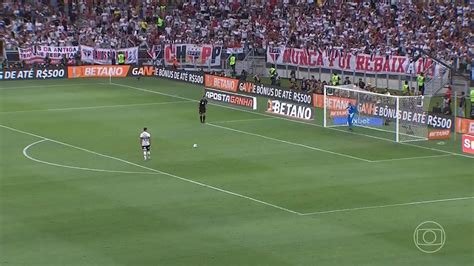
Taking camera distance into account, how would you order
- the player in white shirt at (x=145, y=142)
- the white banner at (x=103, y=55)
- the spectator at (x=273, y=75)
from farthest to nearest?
the white banner at (x=103, y=55)
the spectator at (x=273, y=75)
the player in white shirt at (x=145, y=142)

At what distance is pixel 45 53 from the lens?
80188 mm

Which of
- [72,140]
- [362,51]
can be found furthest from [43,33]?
[72,140]

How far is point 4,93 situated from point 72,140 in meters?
20.3

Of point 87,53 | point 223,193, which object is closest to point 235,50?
point 87,53

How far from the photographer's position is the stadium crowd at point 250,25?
75.1 metres

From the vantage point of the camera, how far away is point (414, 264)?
94.9 feet

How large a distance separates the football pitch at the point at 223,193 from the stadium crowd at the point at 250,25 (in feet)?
61.4

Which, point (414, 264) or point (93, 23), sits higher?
point (93, 23)

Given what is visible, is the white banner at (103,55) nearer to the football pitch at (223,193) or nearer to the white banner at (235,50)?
the white banner at (235,50)

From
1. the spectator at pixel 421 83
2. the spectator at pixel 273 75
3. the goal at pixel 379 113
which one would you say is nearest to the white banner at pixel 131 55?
the spectator at pixel 273 75

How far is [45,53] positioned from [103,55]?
4314mm

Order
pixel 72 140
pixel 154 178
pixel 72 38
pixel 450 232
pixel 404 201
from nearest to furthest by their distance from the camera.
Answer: pixel 450 232, pixel 404 201, pixel 154 178, pixel 72 140, pixel 72 38

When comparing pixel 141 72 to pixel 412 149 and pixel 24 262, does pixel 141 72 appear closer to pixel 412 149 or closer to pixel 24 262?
pixel 412 149

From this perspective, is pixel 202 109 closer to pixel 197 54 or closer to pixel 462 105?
pixel 462 105
